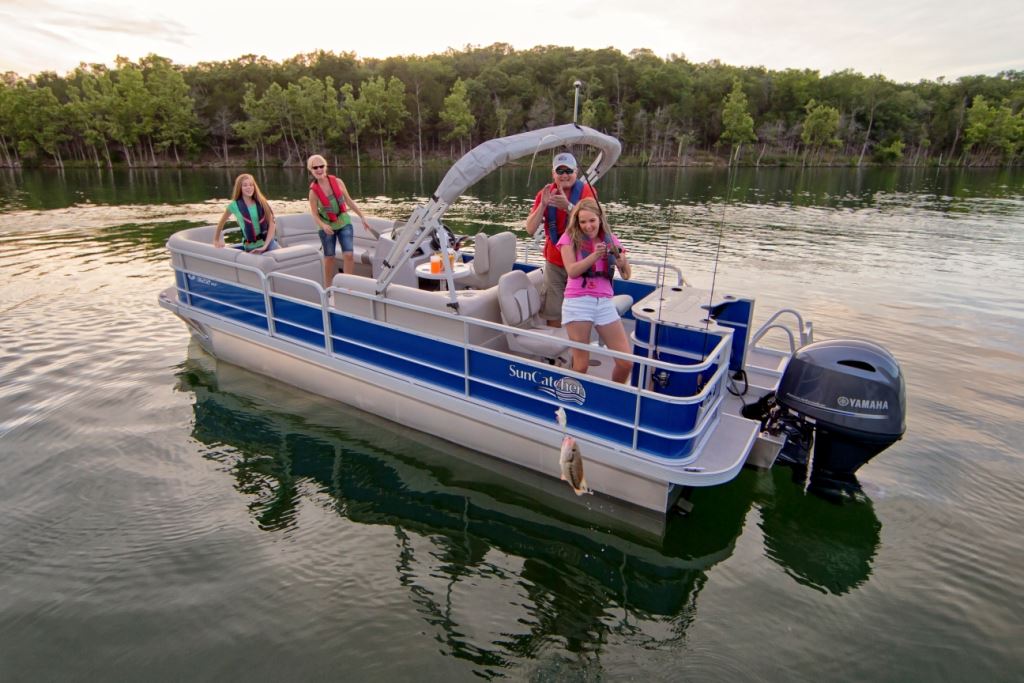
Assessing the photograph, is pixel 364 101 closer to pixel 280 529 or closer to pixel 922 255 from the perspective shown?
pixel 922 255

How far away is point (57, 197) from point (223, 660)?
34652 millimetres

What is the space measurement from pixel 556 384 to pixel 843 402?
2377 millimetres

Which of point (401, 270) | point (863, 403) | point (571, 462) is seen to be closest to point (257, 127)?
point (401, 270)

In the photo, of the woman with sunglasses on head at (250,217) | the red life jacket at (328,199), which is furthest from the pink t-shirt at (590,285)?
the woman with sunglasses on head at (250,217)

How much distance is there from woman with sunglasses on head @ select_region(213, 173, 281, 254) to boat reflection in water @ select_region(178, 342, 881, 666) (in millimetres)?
2586

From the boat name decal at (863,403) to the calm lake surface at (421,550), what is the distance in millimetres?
1251

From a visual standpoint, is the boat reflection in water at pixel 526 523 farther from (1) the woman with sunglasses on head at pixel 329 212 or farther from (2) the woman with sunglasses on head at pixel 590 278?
(1) the woman with sunglasses on head at pixel 329 212

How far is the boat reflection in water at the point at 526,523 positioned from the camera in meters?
4.26

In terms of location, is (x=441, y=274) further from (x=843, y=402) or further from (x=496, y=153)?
(x=843, y=402)

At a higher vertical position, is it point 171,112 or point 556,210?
point 171,112

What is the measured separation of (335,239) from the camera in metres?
7.78

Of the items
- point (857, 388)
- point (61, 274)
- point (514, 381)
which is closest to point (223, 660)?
point (514, 381)

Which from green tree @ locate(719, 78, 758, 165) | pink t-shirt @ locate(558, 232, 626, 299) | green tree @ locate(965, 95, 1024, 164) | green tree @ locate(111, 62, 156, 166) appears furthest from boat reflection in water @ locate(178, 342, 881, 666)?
green tree @ locate(965, 95, 1024, 164)

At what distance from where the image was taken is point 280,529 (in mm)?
5000
